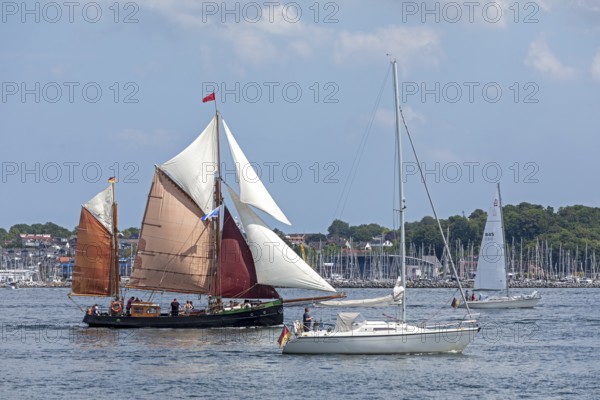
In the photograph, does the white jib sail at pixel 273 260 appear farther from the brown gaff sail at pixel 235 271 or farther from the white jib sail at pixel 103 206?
the white jib sail at pixel 103 206

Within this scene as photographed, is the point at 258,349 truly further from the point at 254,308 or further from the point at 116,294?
the point at 116,294

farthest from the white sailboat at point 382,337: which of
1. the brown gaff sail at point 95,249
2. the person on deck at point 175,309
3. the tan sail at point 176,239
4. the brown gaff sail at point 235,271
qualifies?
the brown gaff sail at point 95,249

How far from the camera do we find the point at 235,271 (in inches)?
3027

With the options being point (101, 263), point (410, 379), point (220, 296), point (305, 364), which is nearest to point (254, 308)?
point (220, 296)

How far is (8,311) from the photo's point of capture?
120m

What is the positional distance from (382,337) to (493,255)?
62.2m

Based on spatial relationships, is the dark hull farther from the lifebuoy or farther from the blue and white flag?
the blue and white flag

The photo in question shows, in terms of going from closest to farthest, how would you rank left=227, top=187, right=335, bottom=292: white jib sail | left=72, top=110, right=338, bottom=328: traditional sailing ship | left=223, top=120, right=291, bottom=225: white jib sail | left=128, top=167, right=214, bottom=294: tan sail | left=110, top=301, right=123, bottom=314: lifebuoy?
left=227, top=187, right=335, bottom=292: white jib sail → left=223, top=120, right=291, bottom=225: white jib sail → left=72, top=110, right=338, bottom=328: traditional sailing ship → left=128, top=167, right=214, bottom=294: tan sail → left=110, top=301, right=123, bottom=314: lifebuoy

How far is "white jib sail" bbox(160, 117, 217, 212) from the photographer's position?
78062mm

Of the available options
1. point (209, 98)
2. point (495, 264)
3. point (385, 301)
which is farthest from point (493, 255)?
point (385, 301)

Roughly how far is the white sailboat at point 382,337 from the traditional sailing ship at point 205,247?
16654mm

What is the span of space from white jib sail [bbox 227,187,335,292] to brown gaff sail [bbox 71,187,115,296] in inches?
446

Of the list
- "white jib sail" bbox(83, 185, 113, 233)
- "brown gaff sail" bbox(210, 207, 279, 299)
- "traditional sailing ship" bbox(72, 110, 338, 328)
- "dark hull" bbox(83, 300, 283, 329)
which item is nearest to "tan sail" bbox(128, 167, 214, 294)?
"traditional sailing ship" bbox(72, 110, 338, 328)

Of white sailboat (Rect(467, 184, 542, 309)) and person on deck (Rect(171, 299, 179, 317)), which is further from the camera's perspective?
white sailboat (Rect(467, 184, 542, 309))
